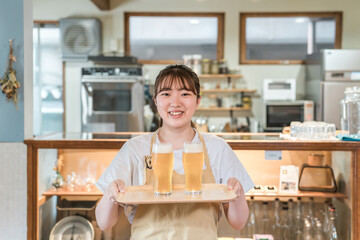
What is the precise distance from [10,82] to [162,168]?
4.74ft

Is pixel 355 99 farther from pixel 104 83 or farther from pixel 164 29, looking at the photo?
pixel 164 29

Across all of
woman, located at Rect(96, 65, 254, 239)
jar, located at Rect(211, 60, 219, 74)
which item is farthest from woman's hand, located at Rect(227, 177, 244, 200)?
jar, located at Rect(211, 60, 219, 74)

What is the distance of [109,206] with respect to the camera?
151 cm

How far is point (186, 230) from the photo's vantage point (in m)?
1.54

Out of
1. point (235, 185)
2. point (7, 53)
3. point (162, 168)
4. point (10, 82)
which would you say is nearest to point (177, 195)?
point (162, 168)

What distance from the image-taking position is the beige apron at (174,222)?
1538 millimetres

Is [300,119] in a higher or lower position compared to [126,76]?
lower

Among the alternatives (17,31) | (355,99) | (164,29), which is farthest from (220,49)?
(17,31)

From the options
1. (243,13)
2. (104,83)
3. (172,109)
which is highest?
(243,13)

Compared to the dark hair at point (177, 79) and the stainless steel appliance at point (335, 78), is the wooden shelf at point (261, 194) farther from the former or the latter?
the stainless steel appliance at point (335, 78)

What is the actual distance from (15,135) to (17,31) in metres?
0.65

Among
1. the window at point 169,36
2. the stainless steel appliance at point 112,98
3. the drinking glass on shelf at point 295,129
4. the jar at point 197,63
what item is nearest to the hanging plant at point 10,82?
the drinking glass on shelf at point 295,129

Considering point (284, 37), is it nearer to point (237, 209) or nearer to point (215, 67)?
point (215, 67)

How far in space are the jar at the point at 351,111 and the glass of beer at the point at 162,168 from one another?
1.80 meters
